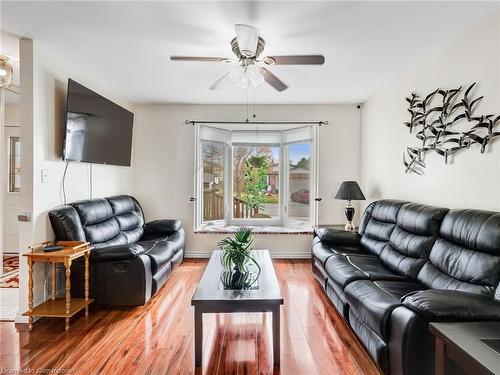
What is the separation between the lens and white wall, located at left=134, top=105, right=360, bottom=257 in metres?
4.70

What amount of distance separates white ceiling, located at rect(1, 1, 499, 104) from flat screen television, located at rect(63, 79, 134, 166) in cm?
37

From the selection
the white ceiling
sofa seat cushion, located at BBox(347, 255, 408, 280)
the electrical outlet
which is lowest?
sofa seat cushion, located at BBox(347, 255, 408, 280)

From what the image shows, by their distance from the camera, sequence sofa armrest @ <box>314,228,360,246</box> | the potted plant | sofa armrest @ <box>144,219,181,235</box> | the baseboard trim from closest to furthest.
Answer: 1. the potted plant
2. sofa armrest @ <box>314,228,360,246</box>
3. sofa armrest @ <box>144,219,181,235</box>
4. the baseboard trim

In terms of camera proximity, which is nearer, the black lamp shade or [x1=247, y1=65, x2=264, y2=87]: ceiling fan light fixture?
[x1=247, y1=65, x2=264, y2=87]: ceiling fan light fixture

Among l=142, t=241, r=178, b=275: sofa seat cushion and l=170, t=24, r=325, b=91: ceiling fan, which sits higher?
l=170, t=24, r=325, b=91: ceiling fan

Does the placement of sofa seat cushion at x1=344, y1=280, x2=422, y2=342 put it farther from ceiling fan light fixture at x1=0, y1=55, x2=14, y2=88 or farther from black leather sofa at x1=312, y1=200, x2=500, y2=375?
ceiling fan light fixture at x1=0, y1=55, x2=14, y2=88

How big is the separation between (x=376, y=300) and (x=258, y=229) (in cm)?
290

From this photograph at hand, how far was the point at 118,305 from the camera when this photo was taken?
115 inches

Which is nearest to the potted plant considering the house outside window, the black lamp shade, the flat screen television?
the flat screen television

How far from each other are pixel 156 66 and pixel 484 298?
3.44m

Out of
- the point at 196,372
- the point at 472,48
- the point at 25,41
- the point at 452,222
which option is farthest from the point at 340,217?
the point at 25,41

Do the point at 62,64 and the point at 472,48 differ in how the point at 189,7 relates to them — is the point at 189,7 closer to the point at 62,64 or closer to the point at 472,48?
the point at 62,64

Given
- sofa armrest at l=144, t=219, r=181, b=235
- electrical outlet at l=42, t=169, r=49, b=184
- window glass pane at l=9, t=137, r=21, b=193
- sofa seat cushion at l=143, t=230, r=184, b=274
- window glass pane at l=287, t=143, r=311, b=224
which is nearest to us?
electrical outlet at l=42, t=169, r=49, b=184

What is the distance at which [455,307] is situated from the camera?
60.3 inches
